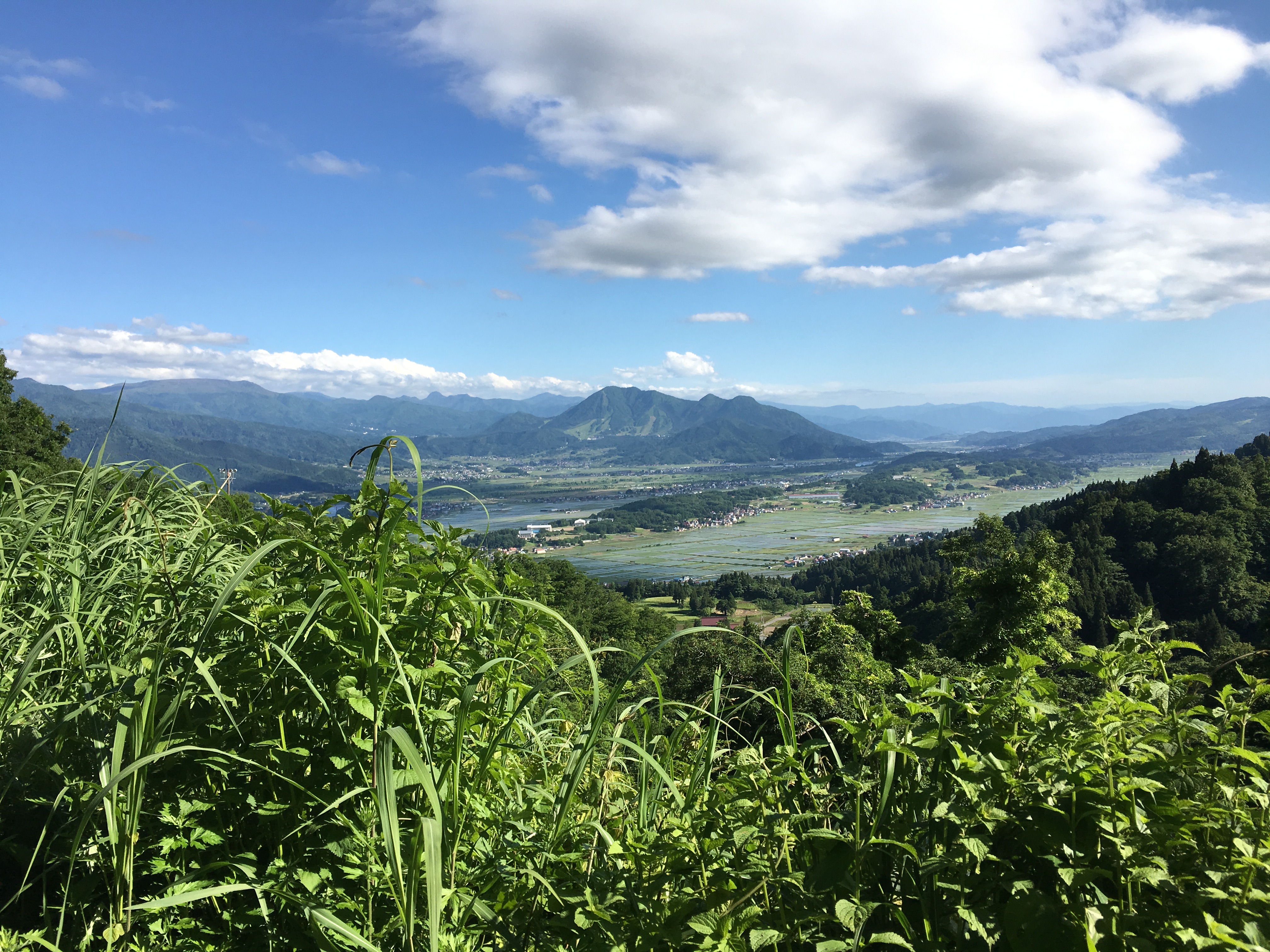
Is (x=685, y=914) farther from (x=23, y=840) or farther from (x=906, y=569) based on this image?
(x=906, y=569)

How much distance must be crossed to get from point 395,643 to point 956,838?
1195 millimetres

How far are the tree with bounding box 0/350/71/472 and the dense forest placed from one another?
21.6 m

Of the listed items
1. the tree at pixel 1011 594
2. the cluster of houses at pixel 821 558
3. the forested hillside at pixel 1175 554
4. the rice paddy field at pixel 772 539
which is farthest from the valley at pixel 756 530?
the tree at pixel 1011 594

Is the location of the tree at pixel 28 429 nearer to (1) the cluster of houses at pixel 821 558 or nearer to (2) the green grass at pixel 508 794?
(2) the green grass at pixel 508 794

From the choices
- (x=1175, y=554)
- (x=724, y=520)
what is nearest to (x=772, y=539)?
(x=724, y=520)

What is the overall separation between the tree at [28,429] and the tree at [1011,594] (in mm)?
24588

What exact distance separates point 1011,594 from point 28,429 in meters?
29.1

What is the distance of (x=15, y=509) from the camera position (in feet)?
9.42

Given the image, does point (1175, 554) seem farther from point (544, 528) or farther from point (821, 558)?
point (544, 528)

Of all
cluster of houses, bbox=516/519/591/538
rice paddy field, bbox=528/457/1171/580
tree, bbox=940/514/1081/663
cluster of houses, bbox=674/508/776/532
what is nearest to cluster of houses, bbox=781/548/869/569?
rice paddy field, bbox=528/457/1171/580

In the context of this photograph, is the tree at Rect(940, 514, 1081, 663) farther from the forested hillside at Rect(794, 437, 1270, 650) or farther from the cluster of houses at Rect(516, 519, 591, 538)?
the cluster of houses at Rect(516, 519, 591, 538)

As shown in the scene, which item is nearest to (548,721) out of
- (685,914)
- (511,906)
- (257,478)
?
(511,906)

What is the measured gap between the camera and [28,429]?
2127 centimetres

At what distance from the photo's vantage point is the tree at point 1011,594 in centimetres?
1606
